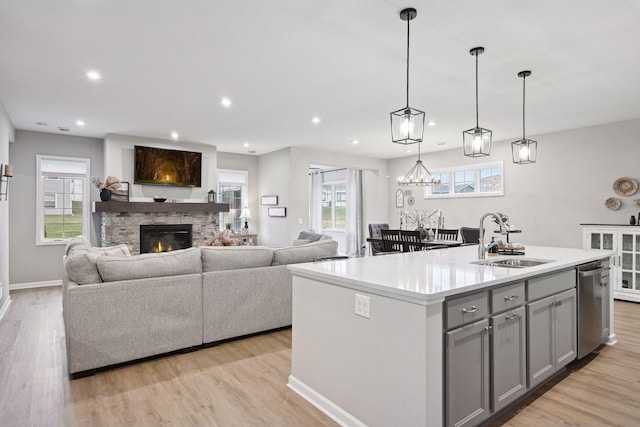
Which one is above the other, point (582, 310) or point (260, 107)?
point (260, 107)

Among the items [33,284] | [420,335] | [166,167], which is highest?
[166,167]

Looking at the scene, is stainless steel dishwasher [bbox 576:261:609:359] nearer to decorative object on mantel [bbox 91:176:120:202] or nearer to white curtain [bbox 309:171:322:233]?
decorative object on mantel [bbox 91:176:120:202]

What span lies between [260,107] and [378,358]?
382cm

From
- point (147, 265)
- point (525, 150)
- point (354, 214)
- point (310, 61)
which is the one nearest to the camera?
point (147, 265)

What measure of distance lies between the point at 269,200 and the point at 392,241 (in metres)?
3.74

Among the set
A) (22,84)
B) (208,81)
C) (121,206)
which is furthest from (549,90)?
(121,206)

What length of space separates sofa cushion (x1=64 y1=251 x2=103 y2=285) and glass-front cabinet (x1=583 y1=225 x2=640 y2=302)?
622cm

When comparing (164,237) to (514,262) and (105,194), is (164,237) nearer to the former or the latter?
(105,194)

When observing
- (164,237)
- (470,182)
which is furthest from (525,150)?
(164,237)

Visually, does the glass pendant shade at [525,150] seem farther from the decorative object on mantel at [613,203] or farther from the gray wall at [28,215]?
the gray wall at [28,215]

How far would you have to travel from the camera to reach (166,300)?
3.10m

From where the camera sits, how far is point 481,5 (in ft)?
8.02

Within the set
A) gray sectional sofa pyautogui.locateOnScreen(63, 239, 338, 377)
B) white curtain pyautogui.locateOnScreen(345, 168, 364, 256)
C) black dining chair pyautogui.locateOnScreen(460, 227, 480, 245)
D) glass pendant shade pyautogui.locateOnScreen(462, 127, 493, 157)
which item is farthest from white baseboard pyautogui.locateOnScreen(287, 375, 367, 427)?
white curtain pyautogui.locateOnScreen(345, 168, 364, 256)

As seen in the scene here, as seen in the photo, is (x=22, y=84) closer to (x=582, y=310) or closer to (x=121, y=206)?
(x=121, y=206)
